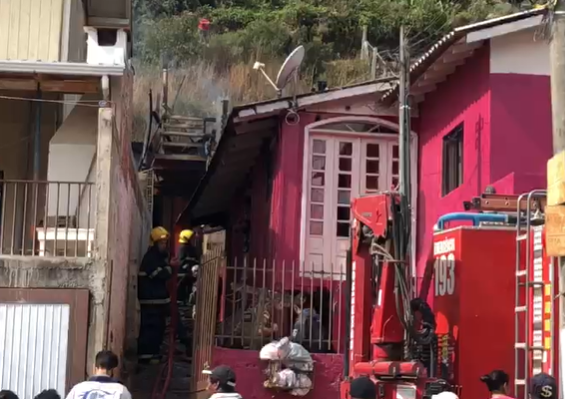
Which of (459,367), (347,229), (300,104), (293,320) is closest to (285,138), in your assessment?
(300,104)

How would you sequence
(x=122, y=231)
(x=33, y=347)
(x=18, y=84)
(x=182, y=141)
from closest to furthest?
(x=33, y=347), (x=18, y=84), (x=122, y=231), (x=182, y=141)

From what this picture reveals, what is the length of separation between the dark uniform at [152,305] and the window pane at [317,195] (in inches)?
107

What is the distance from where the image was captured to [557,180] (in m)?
7.22

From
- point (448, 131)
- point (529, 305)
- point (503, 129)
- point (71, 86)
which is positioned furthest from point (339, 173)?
point (529, 305)

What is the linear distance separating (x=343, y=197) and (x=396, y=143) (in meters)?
1.27

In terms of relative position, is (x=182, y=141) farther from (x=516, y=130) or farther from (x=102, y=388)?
(x=102, y=388)

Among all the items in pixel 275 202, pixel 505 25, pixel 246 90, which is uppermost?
pixel 246 90

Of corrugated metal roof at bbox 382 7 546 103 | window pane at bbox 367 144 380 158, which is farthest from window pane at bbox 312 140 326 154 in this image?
corrugated metal roof at bbox 382 7 546 103

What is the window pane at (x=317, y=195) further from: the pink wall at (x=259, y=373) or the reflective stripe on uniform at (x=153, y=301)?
the pink wall at (x=259, y=373)

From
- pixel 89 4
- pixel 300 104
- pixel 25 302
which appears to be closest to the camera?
pixel 25 302

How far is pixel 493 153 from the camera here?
41.1 feet

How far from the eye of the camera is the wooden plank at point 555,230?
7.09m

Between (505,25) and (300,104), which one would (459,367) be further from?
(300,104)

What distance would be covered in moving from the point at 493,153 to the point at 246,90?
84.2 ft
